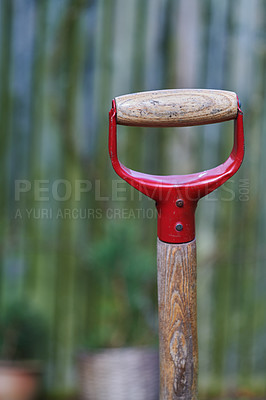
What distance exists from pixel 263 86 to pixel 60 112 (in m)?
0.87

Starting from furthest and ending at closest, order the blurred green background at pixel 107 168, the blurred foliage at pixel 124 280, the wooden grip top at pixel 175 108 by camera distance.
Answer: the blurred green background at pixel 107 168
the blurred foliage at pixel 124 280
the wooden grip top at pixel 175 108

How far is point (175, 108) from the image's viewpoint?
55.7 inches

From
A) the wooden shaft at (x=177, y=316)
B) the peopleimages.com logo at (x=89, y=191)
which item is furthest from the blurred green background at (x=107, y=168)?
the wooden shaft at (x=177, y=316)

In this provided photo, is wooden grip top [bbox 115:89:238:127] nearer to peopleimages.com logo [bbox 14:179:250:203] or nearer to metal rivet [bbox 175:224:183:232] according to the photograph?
metal rivet [bbox 175:224:183:232]

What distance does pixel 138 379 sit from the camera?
7.63ft

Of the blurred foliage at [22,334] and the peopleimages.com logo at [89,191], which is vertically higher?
the peopleimages.com logo at [89,191]

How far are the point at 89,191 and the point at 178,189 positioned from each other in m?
1.22

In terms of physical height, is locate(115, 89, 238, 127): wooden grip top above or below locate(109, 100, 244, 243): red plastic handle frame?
above

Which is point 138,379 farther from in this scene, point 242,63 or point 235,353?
point 242,63

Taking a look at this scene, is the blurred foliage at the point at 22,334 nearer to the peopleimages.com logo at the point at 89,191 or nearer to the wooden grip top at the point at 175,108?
the peopleimages.com logo at the point at 89,191

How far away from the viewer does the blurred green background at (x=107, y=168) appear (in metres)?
2.54

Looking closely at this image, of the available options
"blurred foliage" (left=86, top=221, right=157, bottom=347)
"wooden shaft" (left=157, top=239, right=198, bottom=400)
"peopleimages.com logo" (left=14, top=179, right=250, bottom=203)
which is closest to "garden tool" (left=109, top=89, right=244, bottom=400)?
"wooden shaft" (left=157, top=239, right=198, bottom=400)

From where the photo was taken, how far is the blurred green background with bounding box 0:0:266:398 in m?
2.54

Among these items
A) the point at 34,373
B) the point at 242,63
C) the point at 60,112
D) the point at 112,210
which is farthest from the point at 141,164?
the point at 34,373
